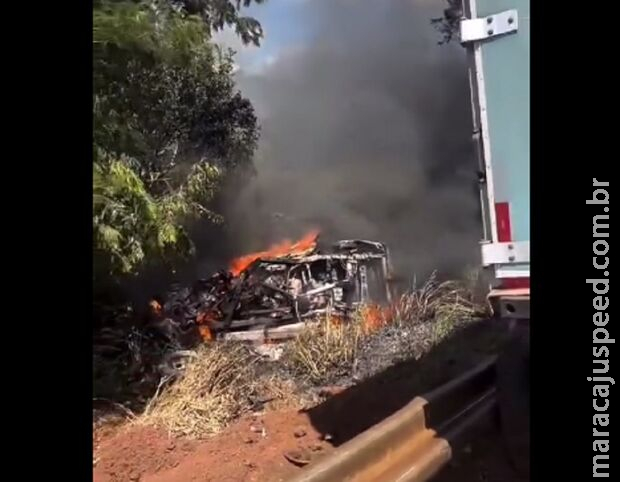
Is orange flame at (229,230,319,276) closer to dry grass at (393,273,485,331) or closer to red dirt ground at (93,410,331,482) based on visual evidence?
dry grass at (393,273,485,331)

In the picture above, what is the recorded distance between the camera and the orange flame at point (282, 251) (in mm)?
4934

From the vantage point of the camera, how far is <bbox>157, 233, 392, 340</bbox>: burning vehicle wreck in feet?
15.5

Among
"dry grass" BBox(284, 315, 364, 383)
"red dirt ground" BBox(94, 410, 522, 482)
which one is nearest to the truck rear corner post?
"red dirt ground" BBox(94, 410, 522, 482)

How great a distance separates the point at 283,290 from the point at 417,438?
226 centimetres

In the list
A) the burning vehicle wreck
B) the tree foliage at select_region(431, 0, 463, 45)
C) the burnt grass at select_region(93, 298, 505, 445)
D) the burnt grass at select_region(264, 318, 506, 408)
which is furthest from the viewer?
the burning vehicle wreck

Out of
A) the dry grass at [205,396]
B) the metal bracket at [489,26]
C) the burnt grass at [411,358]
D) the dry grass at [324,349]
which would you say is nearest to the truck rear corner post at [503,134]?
the metal bracket at [489,26]

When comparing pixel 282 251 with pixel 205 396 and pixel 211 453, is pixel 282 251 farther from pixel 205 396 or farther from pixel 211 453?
pixel 211 453

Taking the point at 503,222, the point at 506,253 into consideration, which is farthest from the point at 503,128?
the point at 506,253

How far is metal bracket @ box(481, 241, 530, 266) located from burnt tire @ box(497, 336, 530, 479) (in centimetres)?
59

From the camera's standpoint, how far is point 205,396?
365 centimetres

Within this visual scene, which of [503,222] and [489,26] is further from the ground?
[489,26]

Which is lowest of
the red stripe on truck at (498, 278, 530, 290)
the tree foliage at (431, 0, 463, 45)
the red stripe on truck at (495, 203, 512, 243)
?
the red stripe on truck at (498, 278, 530, 290)

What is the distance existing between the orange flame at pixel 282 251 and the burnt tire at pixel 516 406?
208 cm
